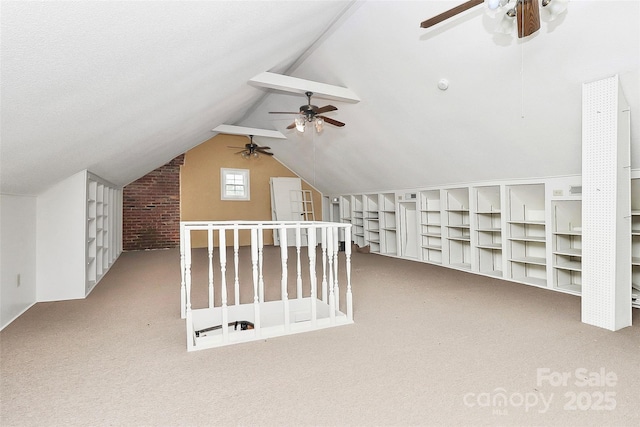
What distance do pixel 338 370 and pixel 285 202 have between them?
755cm

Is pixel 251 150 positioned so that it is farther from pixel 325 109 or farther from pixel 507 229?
pixel 507 229

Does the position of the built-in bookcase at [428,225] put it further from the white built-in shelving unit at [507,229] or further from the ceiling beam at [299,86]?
the ceiling beam at [299,86]

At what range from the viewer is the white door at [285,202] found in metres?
9.35

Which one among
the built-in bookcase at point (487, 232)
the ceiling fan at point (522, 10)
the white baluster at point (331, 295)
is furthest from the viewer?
the built-in bookcase at point (487, 232)

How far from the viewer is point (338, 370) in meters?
2.12

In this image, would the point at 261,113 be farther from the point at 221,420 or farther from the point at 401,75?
the point at 221,420

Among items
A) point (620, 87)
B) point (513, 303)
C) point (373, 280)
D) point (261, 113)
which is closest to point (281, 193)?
point (261, 113)

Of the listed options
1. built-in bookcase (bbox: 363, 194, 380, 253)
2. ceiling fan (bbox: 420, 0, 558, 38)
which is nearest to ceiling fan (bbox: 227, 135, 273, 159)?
built-in bookcase (bbox: 363, 194, 380, 253)

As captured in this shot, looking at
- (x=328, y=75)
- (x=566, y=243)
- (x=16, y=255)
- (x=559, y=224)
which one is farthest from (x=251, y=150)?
(x=566, y=243)

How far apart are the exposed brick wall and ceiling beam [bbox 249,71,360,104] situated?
17.0 feet

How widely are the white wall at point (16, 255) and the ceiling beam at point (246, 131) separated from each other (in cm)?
414

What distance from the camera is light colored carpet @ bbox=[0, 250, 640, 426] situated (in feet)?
5.50

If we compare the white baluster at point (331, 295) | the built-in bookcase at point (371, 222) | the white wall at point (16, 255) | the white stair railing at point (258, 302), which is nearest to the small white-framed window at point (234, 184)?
the built-in bookcase at point (371, 222)

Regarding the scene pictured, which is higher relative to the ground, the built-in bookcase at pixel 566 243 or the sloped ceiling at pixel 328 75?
the sloped ceiling at pixel 328 75
